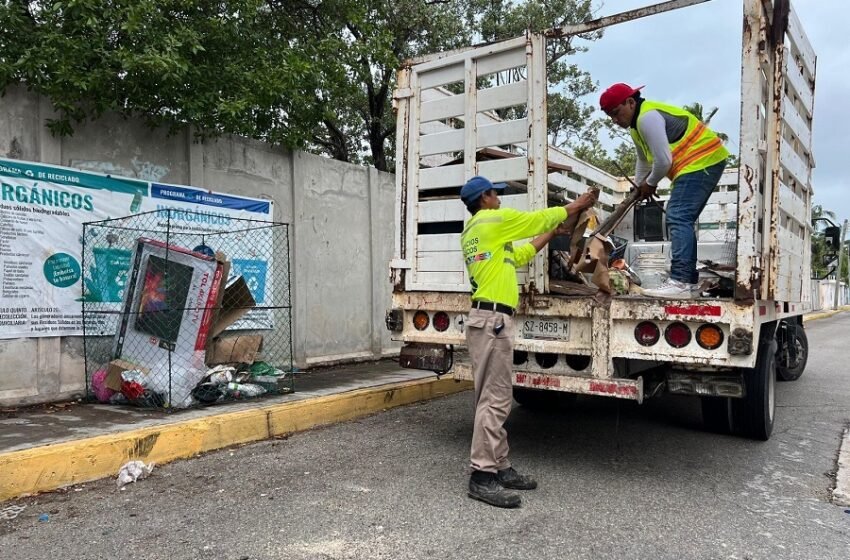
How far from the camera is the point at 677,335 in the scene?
12.7ft

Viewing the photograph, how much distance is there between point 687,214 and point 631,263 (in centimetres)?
146

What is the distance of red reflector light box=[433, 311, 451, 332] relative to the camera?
487 centimetres

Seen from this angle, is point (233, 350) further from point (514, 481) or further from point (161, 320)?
point (514, 481)

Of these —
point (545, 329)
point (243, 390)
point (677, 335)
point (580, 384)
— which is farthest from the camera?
point (243, 390)

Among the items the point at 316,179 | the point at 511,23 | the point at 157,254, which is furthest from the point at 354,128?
the point at 157,254

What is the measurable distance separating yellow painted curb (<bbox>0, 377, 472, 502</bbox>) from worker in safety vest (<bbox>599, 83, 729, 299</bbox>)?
121 inches

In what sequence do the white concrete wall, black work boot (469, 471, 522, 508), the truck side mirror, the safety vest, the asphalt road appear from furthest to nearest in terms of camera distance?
the truck side mirror
the white concrete wall
the safety vest
black work boot (469, 471, 522, 508)
the asphalt road

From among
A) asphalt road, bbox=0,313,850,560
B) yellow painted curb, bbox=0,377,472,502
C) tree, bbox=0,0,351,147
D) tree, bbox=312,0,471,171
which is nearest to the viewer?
asphalt road, bbox=0,313,850,560

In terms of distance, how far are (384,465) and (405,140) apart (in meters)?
2.57

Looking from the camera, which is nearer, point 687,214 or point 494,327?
point 494,327

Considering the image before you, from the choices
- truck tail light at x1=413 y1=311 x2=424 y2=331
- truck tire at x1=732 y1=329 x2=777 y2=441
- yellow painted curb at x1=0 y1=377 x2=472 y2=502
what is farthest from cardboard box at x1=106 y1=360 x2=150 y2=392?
truck tire at x1=732 y1=329 x2=777 y2=441

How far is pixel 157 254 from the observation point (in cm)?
575

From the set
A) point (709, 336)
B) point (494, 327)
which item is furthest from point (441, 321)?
point (709, 336)

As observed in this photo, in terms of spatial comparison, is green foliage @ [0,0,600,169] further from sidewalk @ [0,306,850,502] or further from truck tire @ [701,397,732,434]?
truck tire @ [701,397,732,434]
